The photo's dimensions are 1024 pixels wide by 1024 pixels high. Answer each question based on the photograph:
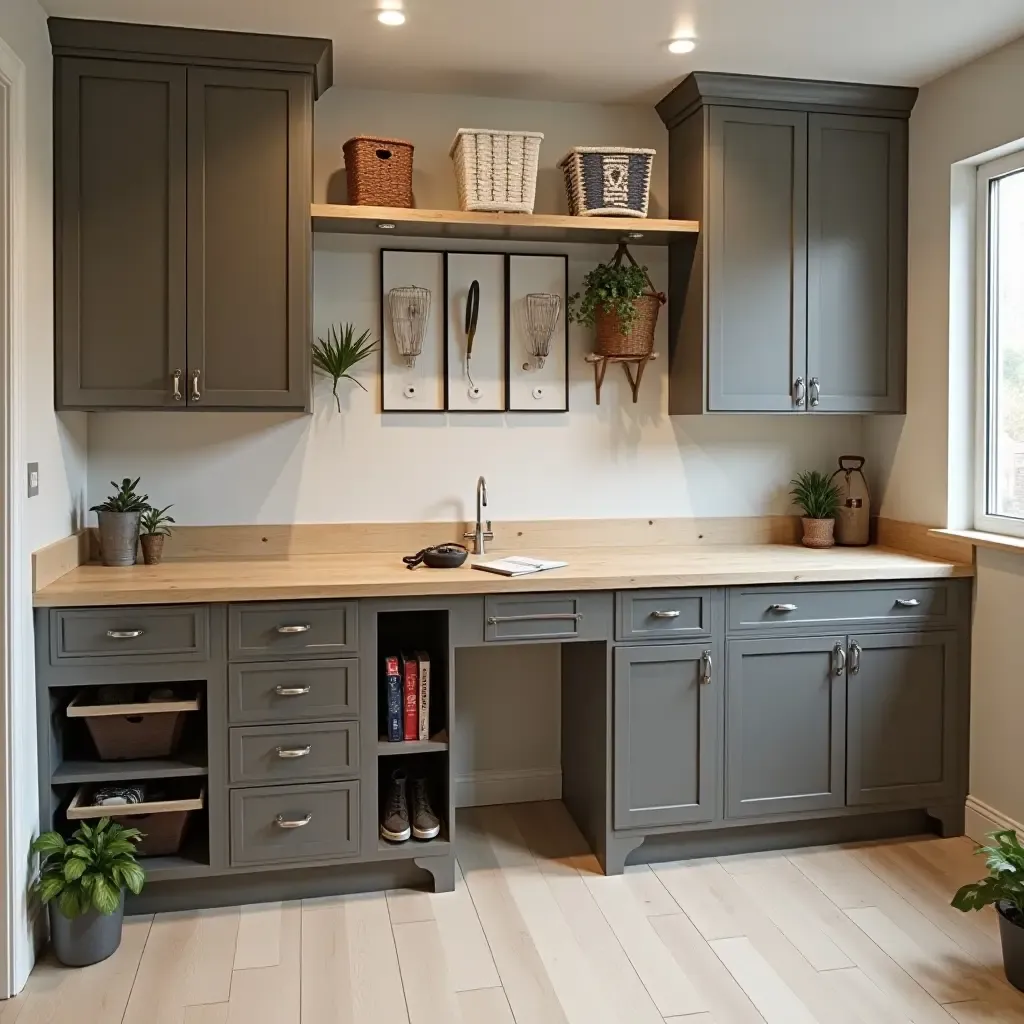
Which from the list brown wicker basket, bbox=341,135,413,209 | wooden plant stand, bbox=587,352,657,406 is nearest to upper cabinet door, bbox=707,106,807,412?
wooden plant stand, bbox=587,352,657,406

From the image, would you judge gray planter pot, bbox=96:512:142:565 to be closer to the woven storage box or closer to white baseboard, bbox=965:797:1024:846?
the woven storage box

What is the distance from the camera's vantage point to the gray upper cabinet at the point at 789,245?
3.35m

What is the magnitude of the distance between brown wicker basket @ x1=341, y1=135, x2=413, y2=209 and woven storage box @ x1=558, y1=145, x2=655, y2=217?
22.3 inches

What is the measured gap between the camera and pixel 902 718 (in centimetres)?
325

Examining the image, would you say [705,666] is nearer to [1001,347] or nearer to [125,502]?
[1001,347]

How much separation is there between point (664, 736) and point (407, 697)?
2.59 ft

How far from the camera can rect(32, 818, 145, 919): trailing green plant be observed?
2.48 m

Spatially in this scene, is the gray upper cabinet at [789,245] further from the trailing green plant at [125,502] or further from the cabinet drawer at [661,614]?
the trailing green plant at [125,502]

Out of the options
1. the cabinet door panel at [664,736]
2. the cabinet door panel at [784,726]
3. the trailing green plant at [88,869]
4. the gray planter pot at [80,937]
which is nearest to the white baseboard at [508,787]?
the cabinet door panel at [664,736]

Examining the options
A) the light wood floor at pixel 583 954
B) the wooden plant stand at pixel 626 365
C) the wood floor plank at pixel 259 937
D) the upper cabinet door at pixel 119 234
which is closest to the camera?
the light wood floor at pixel 583 954

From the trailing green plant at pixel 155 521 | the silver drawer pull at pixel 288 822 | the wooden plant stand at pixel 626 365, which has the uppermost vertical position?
the wooden plant stand at pixel 626 365

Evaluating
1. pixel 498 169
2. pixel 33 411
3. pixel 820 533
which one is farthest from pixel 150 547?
pixel 820 533

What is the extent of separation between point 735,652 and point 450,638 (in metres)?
0.88

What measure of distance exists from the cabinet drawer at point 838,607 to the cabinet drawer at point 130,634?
1.56m
